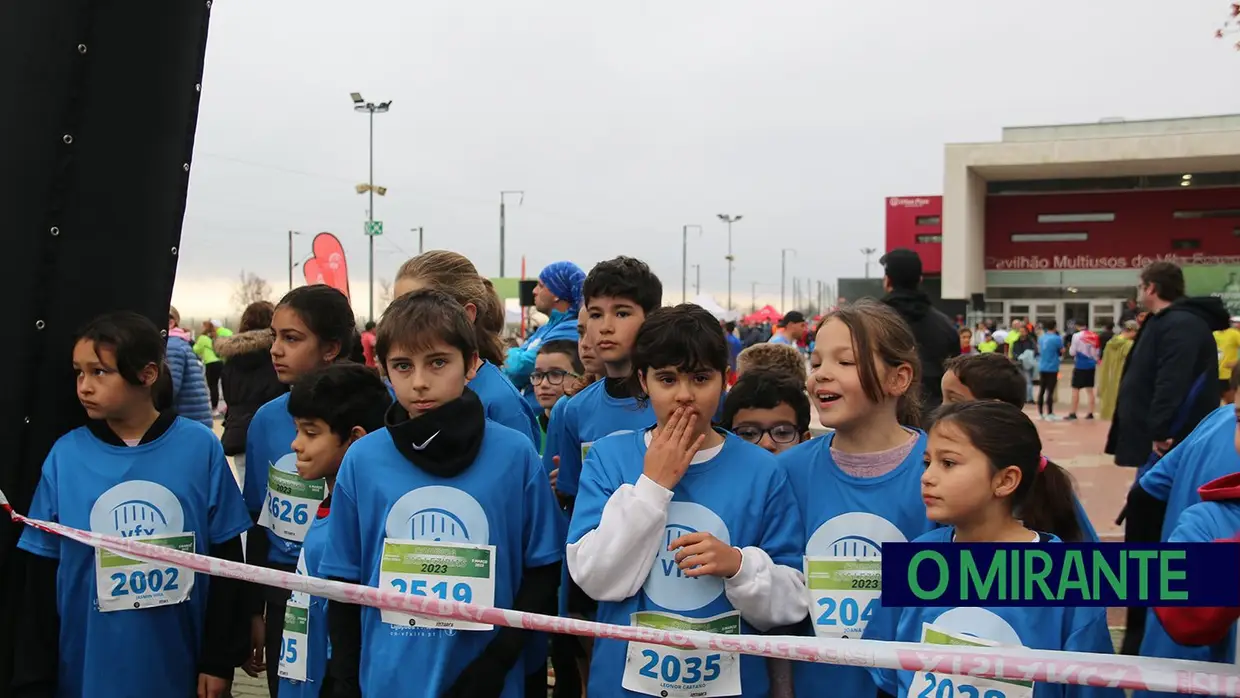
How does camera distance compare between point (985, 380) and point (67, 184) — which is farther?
point (985, 380)

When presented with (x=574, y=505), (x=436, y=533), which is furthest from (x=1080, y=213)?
(x=436, y=533)

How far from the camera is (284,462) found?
3270mm

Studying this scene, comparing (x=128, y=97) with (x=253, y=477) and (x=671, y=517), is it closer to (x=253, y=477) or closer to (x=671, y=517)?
(x=253, y=477)

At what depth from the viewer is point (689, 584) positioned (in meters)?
2.35

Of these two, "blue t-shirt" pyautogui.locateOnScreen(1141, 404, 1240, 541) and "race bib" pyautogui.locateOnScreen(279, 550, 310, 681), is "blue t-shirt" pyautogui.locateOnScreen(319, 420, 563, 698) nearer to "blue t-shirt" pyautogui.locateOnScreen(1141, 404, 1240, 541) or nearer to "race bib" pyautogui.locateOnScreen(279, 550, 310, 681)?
"race bib" pyautogui.locateOnScreen(279, 550, 310, 681)

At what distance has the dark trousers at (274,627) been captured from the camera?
3.21 m

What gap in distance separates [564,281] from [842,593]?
335 cm

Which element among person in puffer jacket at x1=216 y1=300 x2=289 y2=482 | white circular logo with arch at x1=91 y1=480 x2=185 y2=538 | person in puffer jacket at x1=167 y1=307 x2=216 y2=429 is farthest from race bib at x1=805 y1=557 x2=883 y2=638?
person in puffer jacket at x1=167 y1=307 x2=216 y2=429

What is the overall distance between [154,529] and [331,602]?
2.27 ft

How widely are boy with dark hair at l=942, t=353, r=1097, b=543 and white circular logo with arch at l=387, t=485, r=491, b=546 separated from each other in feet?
5.87

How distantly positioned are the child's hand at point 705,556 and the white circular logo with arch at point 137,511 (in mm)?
1577

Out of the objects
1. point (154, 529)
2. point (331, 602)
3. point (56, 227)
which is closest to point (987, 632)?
point (331, 602)

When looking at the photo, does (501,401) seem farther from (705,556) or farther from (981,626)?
(981,626)

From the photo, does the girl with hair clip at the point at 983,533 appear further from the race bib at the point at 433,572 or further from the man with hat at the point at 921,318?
the man with hat at the point at 921,318
